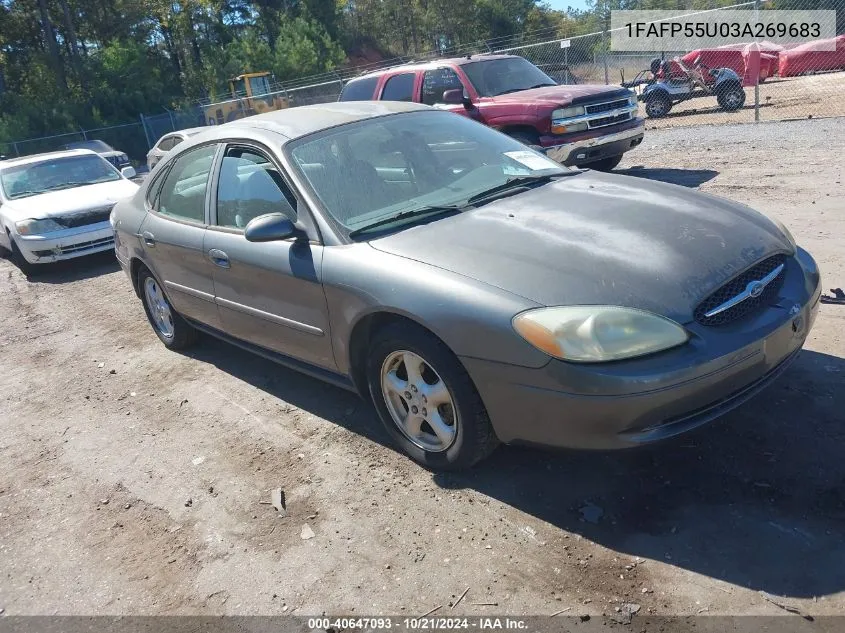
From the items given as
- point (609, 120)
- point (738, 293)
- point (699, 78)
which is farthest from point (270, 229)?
point (699, 78)

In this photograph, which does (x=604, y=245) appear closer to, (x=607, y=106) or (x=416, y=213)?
(x=416, y=213)

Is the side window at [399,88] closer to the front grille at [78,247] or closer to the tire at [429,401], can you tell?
the front grille at [78,247]

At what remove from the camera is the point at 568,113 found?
890cm

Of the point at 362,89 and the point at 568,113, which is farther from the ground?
the point at 362,89

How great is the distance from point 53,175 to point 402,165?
27.4 feet

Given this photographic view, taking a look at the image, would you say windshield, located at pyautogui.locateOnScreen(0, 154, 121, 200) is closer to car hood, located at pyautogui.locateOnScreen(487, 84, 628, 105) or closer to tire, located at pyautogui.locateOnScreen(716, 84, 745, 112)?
car hood, located at pyautogui.locateOnScreen(487, 84, 628, 105)

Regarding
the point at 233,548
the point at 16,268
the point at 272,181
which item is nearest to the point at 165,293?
the point at 272,181

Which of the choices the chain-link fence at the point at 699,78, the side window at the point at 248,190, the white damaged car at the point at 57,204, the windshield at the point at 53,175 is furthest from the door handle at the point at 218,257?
the chain-link fence at the point at 699,78

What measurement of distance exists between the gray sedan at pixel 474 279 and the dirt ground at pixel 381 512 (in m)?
0.34

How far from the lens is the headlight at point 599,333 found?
2.66m

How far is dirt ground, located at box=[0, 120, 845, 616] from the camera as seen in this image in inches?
103

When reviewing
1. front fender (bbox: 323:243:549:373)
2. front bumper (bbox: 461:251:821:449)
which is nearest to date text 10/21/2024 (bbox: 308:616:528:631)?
front bumper (bbox: 461:251:821:449)

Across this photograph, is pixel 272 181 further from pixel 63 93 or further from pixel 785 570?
pixel 63 93

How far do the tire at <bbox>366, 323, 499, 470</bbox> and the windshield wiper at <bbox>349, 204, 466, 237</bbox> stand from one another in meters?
0.58
